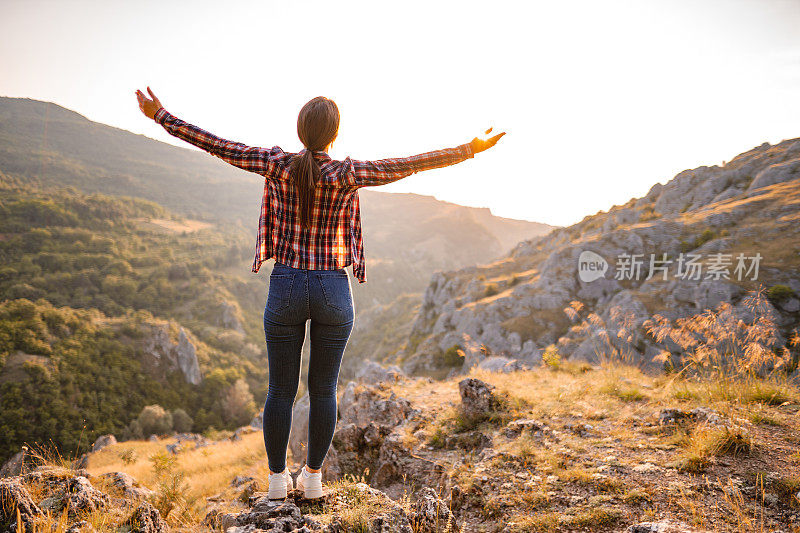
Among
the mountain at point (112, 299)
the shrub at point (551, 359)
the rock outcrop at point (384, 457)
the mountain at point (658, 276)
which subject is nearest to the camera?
the rock outcrop at point (384, 457)

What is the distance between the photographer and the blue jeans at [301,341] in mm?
2164

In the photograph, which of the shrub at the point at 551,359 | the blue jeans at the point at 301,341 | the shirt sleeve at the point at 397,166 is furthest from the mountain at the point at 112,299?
the shrub at the point at 551,359

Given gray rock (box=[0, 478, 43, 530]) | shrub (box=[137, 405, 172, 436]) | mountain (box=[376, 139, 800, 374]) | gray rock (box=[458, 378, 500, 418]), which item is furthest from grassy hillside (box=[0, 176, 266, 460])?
gray rock (box=[458, 378, 500, 418])

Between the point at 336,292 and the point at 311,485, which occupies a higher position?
the point at 336,292

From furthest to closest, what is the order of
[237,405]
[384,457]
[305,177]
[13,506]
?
1. [237,405]
2. [384,457]
3. [13,506]
4. [305,177]

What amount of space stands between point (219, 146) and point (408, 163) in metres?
1.22

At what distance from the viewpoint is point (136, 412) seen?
60.3m

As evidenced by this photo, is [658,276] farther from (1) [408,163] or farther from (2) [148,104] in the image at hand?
(2) [148,104]

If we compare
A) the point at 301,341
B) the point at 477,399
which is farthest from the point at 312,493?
the point at 477,399

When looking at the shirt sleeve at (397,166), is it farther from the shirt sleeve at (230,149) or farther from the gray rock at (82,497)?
the gray rock at (82,497)

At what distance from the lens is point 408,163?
2.16 meters

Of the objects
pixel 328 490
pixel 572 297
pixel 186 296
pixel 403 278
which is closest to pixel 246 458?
pixel 328 490

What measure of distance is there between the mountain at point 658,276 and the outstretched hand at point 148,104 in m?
20.3

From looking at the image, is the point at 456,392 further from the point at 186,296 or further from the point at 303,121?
the point at 186,296
